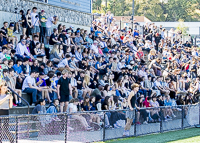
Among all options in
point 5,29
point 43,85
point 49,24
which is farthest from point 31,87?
point 49,24

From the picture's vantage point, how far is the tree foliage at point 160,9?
257 feet

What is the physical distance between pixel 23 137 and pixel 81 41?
451 inches

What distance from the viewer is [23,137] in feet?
34.2

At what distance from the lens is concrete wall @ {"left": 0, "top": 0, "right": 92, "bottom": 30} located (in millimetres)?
18844

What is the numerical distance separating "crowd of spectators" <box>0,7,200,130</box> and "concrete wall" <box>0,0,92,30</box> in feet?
1.39

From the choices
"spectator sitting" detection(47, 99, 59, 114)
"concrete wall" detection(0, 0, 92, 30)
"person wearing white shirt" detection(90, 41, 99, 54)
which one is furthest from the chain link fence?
"concrete wall" detection(0, 0, 92, 30)

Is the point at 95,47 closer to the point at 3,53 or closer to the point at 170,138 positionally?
the point at 3,53

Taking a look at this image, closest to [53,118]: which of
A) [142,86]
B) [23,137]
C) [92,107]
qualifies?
[23,137]

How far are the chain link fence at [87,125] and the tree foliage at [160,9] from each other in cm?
6228

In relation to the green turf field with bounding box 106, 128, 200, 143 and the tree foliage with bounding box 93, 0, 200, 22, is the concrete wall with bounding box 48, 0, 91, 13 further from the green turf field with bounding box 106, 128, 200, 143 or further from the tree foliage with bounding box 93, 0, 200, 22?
the tree foliage with bounding box 93, 0, 200, 22

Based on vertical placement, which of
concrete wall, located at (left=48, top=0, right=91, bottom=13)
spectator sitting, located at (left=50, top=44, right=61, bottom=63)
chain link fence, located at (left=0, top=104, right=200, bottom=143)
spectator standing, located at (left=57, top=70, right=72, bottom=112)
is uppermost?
concrete wall, located at (left=48, top=0, right=91, bottom=13)

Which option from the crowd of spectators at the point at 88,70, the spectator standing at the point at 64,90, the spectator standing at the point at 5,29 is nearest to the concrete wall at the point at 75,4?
the crowd of spectators at the point at 88,70

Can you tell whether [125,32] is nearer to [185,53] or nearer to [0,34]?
[185,53]

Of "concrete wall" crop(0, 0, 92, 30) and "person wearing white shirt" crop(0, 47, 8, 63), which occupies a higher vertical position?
"concrete wall" crop(0, 0, 92, 30)
